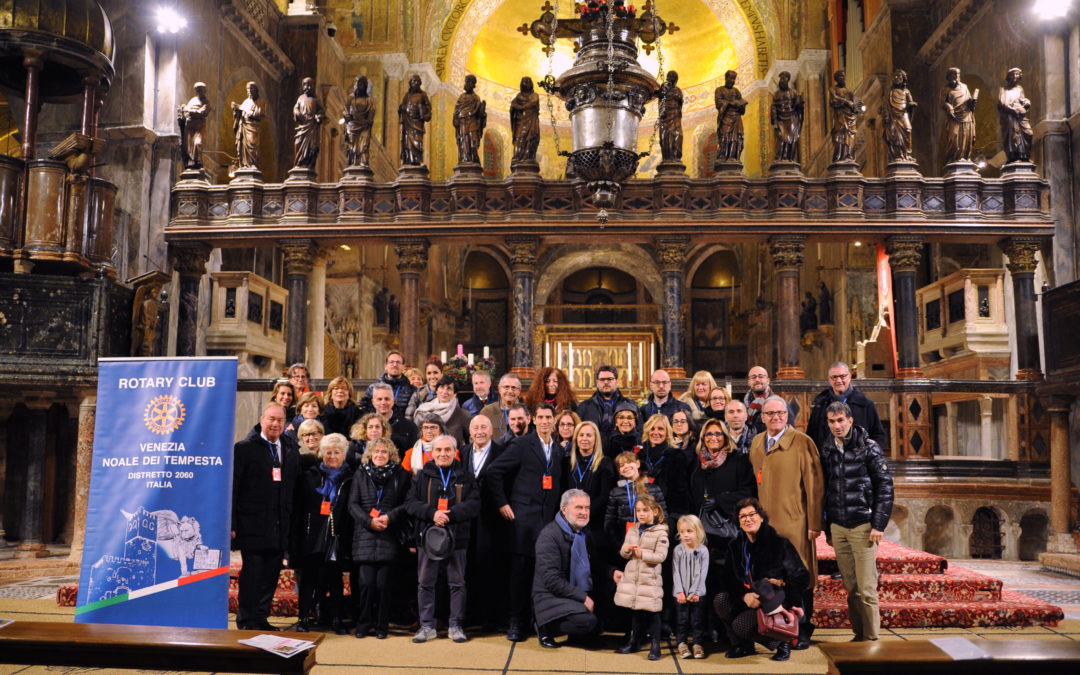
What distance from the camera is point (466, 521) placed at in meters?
6.27

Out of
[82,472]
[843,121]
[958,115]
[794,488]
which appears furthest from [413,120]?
[794,488]

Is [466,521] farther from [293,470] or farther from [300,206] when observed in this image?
[300,206]

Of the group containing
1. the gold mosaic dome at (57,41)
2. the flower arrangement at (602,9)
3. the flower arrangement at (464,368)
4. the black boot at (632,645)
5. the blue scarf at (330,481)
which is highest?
the flower arrangement at (602,9)

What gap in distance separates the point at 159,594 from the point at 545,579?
96.5 inches

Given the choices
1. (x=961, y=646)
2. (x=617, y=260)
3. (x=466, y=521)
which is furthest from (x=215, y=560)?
(x=617, y=260)

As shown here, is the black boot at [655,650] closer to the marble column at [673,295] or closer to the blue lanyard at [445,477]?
the blue lanyard at [445,477]

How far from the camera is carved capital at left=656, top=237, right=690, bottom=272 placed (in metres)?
12.2

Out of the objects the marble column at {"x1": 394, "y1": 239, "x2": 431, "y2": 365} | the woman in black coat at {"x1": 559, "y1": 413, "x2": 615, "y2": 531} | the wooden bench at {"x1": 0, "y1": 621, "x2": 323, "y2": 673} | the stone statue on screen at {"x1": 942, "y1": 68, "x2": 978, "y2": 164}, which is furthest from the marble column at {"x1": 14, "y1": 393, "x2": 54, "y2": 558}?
the stone statue on screen at {"x1": 942, "y1": 68, "x2": 978, "y2": 164}

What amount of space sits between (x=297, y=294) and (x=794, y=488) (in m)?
8.25

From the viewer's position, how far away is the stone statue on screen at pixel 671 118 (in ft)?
39.9

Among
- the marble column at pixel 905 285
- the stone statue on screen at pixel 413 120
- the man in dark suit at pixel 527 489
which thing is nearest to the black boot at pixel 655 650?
the man in dark suit at pixel 527 489

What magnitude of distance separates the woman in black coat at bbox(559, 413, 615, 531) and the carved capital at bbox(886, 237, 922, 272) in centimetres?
728

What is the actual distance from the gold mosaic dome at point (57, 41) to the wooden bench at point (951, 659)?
1008 centimetres

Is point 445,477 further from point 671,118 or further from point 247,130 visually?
point 247,130
